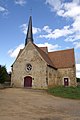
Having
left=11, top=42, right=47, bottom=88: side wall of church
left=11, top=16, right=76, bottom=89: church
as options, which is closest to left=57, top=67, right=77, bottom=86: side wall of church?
left=11, top=16, right=76, bottom=89: church

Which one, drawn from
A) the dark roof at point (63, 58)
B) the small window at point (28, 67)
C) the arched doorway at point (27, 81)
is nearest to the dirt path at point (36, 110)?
the arched doorway at point (27, 81)

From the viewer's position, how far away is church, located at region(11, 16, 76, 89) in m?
29.0

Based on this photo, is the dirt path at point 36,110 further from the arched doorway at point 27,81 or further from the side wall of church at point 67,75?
the side wall of church at point 67,75

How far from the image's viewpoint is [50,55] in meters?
37.2

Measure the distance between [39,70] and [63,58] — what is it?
784cm

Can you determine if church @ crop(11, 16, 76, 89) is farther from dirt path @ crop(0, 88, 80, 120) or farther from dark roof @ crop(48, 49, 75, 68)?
dirt path @ crop(0, 88, 80, 120)

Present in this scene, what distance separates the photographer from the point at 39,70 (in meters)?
29.3

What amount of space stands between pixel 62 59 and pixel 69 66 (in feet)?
9.22

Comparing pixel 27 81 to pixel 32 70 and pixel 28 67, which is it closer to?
pixel 32 70

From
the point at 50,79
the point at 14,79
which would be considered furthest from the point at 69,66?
the point at 14,79

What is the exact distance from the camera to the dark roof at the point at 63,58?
110ft

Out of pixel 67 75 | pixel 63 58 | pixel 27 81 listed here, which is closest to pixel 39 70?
pixel 27 81

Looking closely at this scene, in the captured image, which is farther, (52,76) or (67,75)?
(67,75)

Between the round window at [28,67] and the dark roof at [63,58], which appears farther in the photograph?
the dark roof at [63,58]
